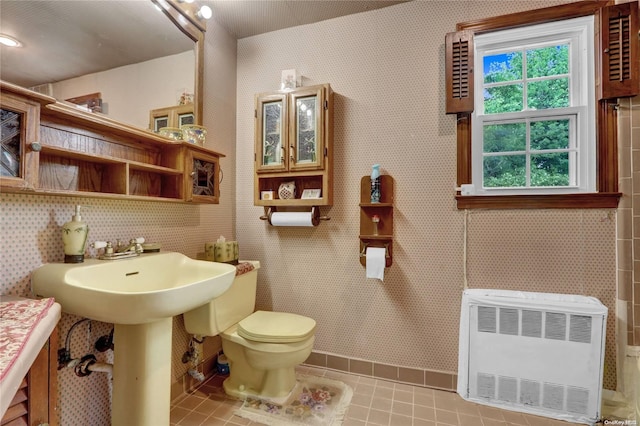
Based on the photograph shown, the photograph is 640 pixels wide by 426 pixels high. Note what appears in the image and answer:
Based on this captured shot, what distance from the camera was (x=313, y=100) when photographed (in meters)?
1.98

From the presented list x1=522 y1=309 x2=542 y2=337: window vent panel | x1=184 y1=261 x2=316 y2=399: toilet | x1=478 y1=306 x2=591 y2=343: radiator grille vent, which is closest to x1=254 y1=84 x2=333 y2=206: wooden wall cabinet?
x1=184 y1=261 x2=316 y2=399: toilet

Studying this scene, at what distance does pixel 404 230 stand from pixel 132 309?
61.3 inches

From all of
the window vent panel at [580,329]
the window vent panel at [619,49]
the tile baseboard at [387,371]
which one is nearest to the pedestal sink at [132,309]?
the tile baseboard at [387,371]

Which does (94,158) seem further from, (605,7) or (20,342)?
(605,7)

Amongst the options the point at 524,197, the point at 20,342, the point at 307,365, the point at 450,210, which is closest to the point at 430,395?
the point at 307,365

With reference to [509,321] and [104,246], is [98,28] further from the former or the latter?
[509,321]

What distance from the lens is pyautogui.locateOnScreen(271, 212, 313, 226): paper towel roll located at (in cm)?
198

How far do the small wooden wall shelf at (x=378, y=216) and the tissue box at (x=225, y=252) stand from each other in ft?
2.91

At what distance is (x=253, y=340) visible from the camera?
5.28 feet

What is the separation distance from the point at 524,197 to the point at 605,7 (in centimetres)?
111

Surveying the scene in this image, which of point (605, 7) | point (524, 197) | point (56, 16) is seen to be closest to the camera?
point (56, 16)

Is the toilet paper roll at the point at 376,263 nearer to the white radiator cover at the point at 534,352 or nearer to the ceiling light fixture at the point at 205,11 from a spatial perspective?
the white radiator cover at the point at 534,352

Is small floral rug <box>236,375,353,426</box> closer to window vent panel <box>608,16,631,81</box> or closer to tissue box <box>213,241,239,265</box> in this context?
tissue box <box>213,241,239,265</box>

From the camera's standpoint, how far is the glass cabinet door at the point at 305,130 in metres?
1.94
